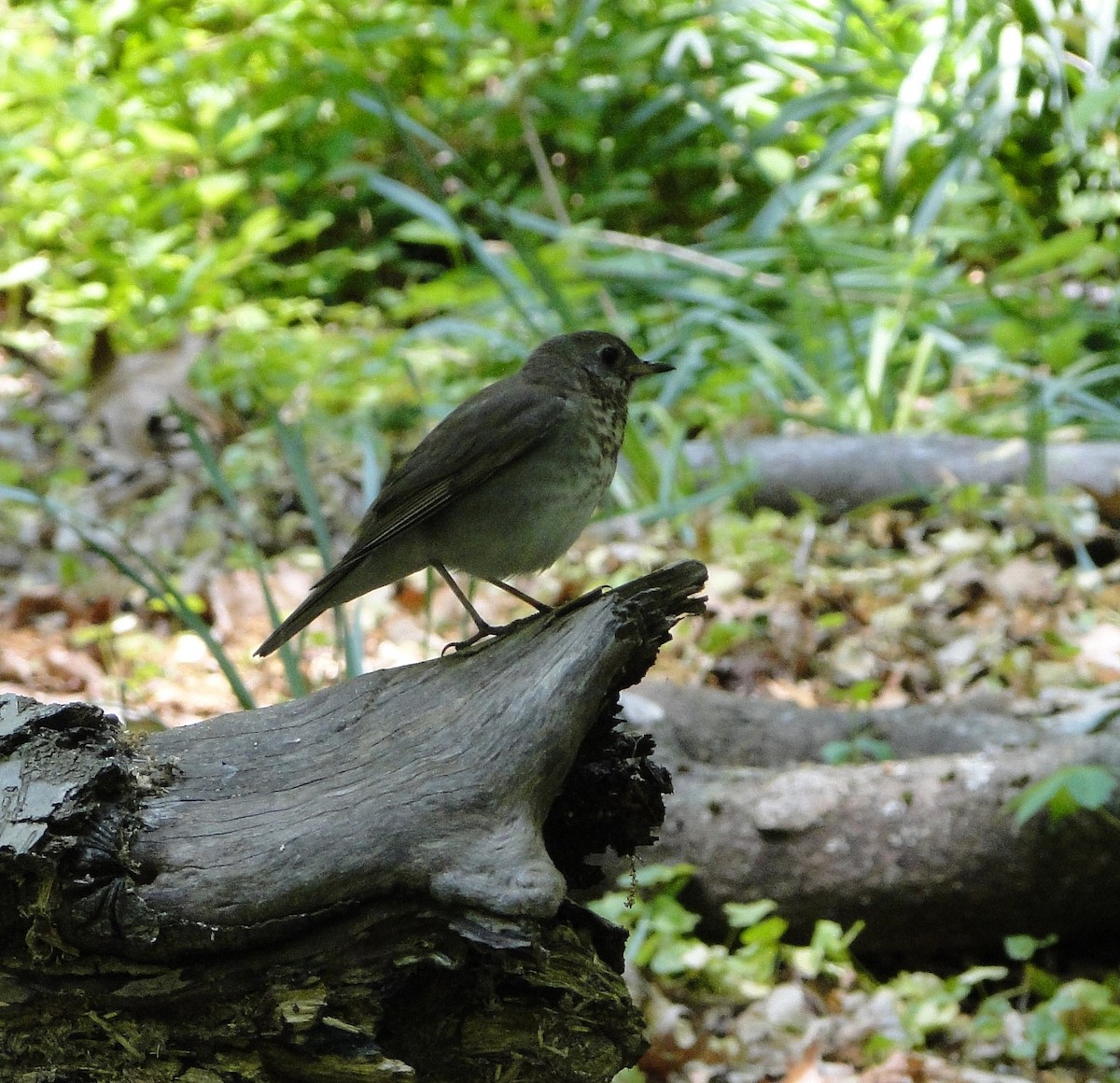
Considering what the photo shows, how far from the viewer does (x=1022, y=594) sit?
490cm

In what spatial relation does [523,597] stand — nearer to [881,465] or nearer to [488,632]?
[488,632]

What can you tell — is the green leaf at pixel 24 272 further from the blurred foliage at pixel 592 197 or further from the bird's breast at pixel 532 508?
the bird's breast at pixel 532 508

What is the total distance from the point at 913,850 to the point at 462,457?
1.55m

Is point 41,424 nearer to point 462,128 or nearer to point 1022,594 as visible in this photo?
point 462,128

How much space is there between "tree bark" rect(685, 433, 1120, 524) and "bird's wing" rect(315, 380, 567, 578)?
2945 mm

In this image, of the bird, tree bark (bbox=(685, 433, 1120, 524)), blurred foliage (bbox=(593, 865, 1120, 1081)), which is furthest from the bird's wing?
tree bark (bbox=(685, 433, 1120, 524))

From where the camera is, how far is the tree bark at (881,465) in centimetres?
557

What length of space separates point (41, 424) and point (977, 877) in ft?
18.8

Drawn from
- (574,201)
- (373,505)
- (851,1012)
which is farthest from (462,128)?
(851,1012)

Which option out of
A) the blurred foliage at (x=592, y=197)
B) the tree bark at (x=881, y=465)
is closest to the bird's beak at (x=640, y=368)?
the blurred foliage at (x=592, y=197)

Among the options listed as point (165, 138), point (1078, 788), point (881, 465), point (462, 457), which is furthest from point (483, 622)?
point (165, 138)

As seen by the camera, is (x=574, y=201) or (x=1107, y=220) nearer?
(x=1107, y=220)

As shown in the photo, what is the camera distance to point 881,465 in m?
5.73

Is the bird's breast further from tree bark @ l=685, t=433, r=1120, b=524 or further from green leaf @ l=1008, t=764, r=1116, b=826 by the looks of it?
tree bark @ l=685, t=433, r=1120, b=524
